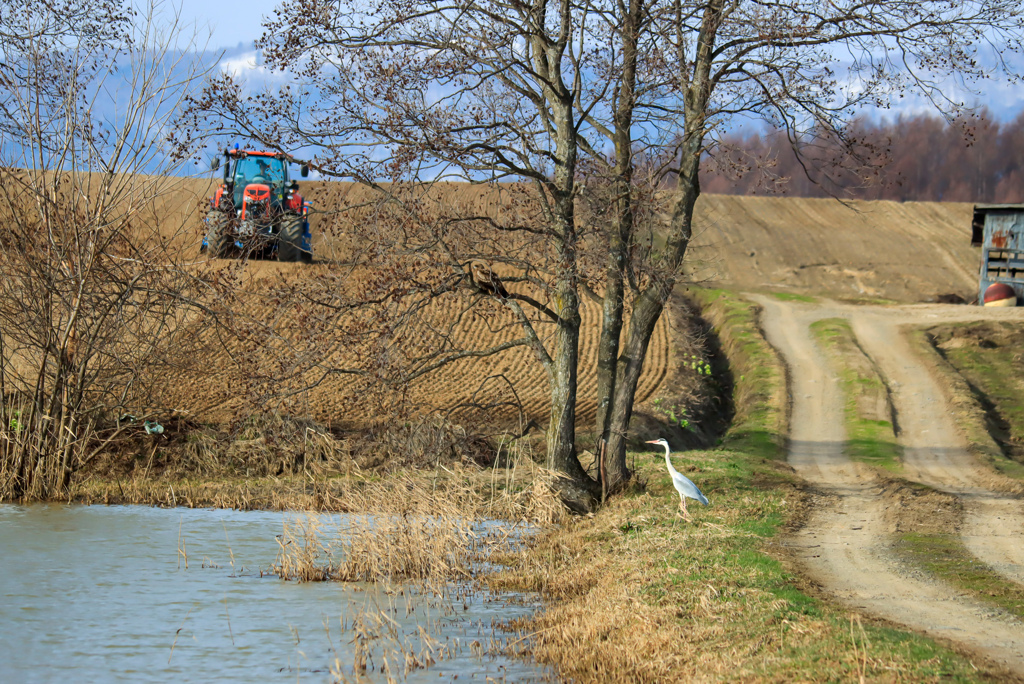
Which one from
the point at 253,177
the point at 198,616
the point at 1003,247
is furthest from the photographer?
the point at 1003,247

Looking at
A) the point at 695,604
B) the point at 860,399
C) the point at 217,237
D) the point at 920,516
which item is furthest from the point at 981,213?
the point at 695,604

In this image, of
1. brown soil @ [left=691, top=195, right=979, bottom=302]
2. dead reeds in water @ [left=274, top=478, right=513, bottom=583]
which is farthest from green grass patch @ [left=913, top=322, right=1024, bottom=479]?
dead reeds in water @ [left=274, top=478, right=513, bottom=583]

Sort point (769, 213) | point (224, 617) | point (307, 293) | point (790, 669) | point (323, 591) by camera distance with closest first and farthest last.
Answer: point (790, 669) → point (224, 617) → point (323, 591) → point (307, 293) → point (769, 213)

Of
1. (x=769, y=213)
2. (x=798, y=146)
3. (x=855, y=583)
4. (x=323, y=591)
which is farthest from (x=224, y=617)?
(x=769, y=213)

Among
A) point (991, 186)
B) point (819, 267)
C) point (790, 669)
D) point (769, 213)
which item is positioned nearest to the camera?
point (790, 669)

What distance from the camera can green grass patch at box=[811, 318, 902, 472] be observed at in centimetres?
1947

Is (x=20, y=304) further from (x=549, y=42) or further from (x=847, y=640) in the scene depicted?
(x=847, y=640)

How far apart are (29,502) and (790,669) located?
1179 cm

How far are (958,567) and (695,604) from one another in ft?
13.1

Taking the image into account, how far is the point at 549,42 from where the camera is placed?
528 inches

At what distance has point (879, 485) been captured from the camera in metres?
16.3

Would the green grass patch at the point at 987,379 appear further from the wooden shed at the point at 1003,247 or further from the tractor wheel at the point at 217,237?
the tractor wheel at the point at 217,237

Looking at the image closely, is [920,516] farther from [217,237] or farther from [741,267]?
[741,267]

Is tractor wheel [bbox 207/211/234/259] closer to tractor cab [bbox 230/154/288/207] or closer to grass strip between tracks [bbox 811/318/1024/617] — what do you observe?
grass strip between tracks [bbox 811/318/1024/617]
